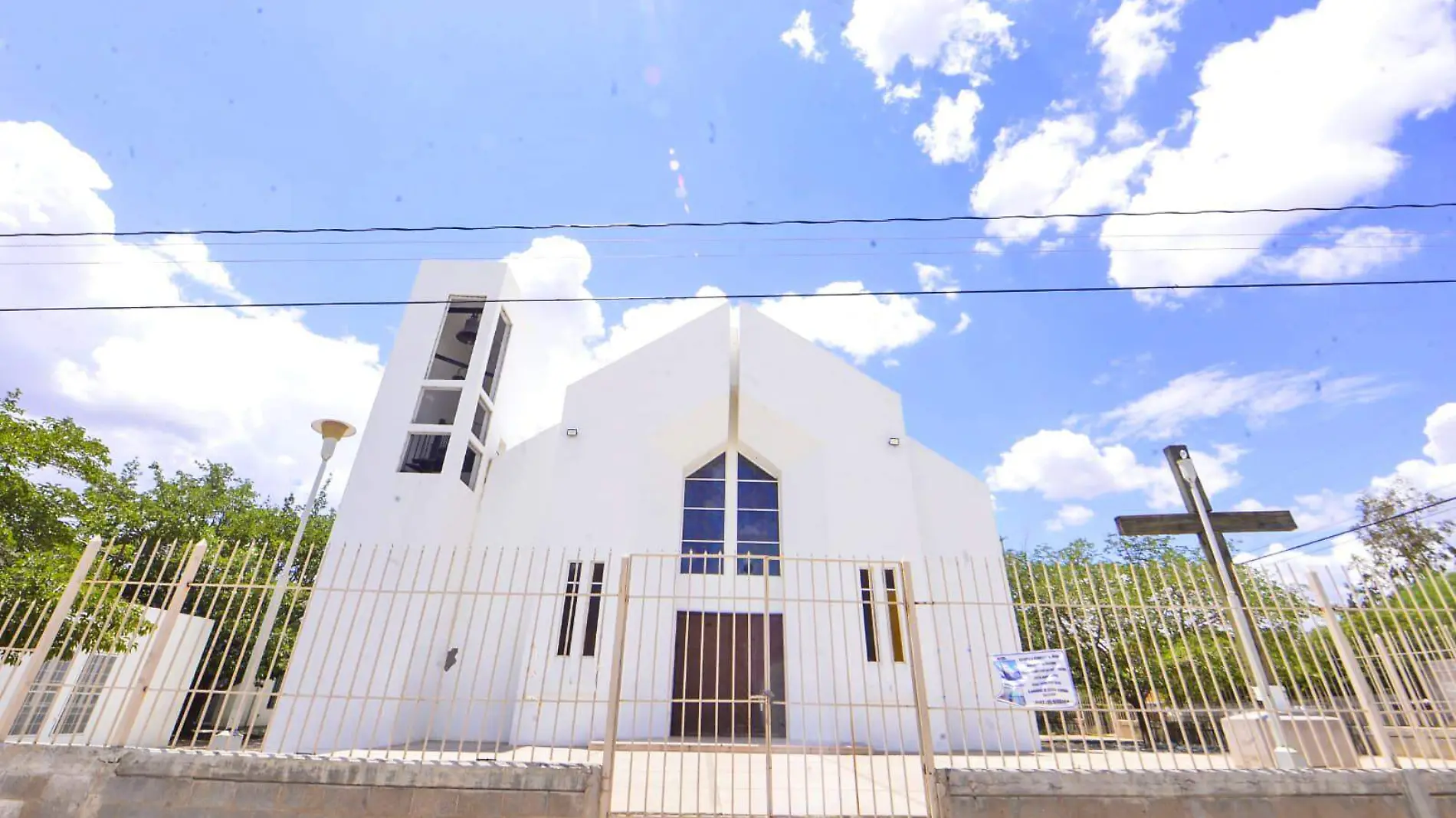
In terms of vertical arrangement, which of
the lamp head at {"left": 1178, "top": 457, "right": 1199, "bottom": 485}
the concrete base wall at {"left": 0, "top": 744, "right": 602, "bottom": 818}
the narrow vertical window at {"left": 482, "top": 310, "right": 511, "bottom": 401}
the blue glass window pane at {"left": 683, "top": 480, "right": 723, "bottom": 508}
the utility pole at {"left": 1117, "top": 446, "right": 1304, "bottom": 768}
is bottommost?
the concrete base wall at {"left": 0, "top": 744, "right": 602, "bottom": 818}

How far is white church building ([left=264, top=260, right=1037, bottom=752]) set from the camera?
968 cm

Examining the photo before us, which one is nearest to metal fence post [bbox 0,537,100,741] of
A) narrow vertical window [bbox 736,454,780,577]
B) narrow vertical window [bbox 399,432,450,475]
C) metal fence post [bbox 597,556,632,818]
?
metal fence post [bbox 597,556,632,818]

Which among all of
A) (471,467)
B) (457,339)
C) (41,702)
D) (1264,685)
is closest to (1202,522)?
(1264,685)

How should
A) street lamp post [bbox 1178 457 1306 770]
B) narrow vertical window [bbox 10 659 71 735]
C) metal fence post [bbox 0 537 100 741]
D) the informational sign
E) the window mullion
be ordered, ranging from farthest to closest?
the window mullion
narrow vertical window [bbox 10 659 71 735]
street lamp post [bbox 1178 457 1306 770]
the informational sign
metal fence post [bbox 0 537 100 741]

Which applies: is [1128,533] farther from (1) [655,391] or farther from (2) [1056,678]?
(1) [655,391]

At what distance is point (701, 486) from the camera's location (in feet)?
40.0

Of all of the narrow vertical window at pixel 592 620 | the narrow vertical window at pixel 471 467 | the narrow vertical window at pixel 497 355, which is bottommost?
the narrow vertical window at pixel 592 620

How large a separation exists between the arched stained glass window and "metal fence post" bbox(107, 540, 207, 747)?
7.27m

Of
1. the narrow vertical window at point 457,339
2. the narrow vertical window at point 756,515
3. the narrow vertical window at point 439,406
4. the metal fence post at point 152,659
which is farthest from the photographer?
the narrow vertical window at point 457,339

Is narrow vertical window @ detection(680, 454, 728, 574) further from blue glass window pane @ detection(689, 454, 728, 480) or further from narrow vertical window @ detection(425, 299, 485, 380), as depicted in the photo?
narrow vertical window @ detection(425, 299, 485, 380)

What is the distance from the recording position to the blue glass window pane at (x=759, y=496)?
12.0 meters

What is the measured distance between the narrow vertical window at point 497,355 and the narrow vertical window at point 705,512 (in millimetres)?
4482

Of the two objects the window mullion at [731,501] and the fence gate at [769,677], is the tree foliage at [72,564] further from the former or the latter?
the window mullion at [731,501]

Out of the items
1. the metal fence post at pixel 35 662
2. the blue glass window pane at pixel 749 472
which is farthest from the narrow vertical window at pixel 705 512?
the metal fence post at pixel 35 662
